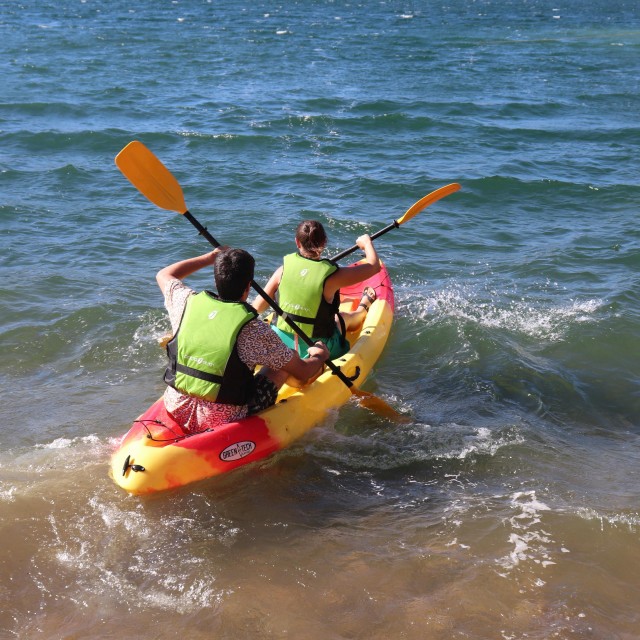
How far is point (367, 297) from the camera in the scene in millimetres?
6688

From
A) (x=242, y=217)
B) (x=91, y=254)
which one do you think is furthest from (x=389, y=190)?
(x=91, y=254)

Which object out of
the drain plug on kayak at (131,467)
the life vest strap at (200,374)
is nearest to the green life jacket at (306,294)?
the life vest strap at (200,374)

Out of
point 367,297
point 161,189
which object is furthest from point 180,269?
point 367,297

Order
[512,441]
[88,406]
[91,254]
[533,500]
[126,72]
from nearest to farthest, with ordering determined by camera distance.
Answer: [533,500] → [512,441] → [88,406] → [91,254] → [126,72]

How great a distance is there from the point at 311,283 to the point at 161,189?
1.18m

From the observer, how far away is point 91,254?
8.23 meters

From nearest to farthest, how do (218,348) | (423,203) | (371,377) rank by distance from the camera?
(218,348)
(371,377)
(423,203)

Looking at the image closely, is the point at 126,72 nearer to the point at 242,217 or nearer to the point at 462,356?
the point at 242,217

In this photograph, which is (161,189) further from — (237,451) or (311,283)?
(237,451)

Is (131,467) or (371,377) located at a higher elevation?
(131,467)

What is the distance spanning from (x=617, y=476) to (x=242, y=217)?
5692mm

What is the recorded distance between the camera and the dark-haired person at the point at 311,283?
5160 millimetres

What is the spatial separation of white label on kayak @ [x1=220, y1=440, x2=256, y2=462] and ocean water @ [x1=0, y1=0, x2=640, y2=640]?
129mm

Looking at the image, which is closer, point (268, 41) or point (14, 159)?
point (14, 159)
